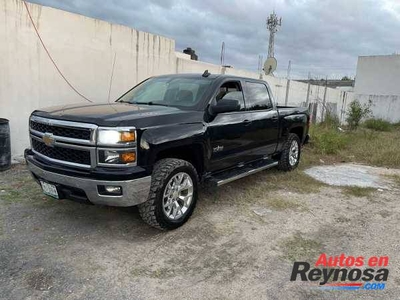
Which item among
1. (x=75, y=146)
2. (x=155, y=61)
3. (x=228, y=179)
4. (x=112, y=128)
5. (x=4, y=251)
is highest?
(x=155, y=61)

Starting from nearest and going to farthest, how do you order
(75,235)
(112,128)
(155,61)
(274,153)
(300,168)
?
(112,128), (75,235), (274,153), (300,168), (155,61)

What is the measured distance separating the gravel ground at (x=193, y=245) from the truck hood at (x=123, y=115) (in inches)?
50.5

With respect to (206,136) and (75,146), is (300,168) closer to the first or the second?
(206,136)

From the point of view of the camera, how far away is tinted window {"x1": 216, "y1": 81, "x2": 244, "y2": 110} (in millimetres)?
4691

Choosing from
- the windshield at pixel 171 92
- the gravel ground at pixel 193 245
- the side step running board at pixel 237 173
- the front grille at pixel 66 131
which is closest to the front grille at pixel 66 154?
the front grille at pixel 66 131

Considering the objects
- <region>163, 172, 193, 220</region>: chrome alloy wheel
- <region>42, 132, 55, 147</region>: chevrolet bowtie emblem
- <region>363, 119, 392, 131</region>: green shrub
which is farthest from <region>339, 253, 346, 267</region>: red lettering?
<region>363, 119, 392, 131</region>: green shrub

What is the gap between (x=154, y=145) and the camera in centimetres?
351

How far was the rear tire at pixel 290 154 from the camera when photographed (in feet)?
21.8

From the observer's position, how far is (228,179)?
460cm

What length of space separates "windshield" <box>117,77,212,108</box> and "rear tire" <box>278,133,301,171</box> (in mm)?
2633

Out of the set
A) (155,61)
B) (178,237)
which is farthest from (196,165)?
(155,61)

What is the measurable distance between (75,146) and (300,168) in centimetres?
535

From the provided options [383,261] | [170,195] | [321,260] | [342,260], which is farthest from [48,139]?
[383,261]

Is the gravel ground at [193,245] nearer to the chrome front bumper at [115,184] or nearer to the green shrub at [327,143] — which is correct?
the chrome front bumper at [115,184]
